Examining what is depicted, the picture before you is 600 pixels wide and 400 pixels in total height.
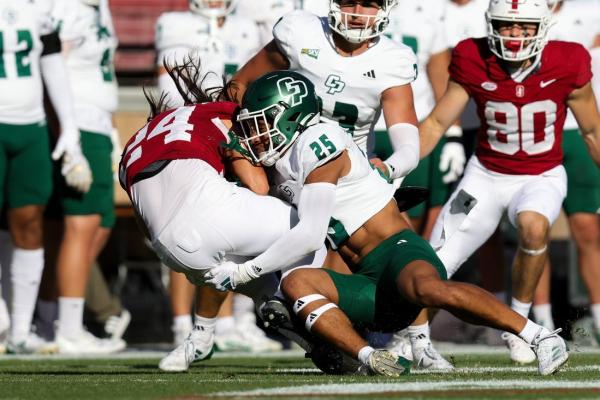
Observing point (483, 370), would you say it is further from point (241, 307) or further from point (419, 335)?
point (241, 307)

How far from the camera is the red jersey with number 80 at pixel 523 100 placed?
23.4 ft

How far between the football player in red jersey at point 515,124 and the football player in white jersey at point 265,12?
1766mm

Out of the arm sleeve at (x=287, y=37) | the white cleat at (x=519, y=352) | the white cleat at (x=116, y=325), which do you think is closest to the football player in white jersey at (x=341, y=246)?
the arm sleeve at (x=287, y=37)

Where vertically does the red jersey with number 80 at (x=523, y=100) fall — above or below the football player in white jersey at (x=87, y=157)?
above

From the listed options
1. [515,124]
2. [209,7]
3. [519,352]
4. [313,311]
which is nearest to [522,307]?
[519,352]

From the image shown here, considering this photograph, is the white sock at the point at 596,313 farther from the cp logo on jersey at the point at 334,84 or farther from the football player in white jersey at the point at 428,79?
the cp logo on jersey at the point at 334,84

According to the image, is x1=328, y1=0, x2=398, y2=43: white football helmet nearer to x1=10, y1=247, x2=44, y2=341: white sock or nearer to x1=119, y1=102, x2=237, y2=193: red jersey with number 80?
x1=119, y1=102, x2=237, y2=193: red jersey with number 80

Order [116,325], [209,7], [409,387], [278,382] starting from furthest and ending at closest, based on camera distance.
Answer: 1. [116,325]
2. [209,7]
3. [278,382]
4. [409,387]

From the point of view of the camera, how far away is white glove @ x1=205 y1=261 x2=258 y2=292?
554cm

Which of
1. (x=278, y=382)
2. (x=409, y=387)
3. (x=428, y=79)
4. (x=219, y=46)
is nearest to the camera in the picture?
(x=409, y=387)

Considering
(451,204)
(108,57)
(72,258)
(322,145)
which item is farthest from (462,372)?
(108,57)

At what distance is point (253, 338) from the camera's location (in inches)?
340

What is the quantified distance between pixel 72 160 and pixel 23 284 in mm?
701

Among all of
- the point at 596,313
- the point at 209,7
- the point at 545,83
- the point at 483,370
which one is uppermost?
the point at 545,83
